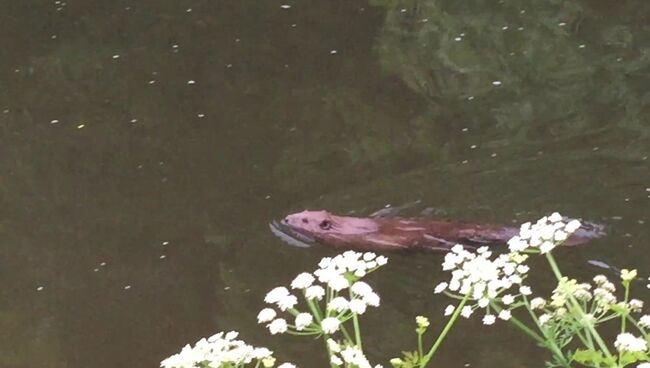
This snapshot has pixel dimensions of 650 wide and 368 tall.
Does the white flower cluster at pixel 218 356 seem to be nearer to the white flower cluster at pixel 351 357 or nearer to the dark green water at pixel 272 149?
the white flower cluster at pixel 351 357

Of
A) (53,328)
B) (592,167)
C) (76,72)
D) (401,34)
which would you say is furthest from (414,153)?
(76,72)

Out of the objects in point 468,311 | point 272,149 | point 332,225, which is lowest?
point 272,149

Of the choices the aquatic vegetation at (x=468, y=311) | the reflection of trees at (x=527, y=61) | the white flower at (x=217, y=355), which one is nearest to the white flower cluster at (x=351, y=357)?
the aquatic vegetation at (x=468, y=311)

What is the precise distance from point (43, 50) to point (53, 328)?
227 cm

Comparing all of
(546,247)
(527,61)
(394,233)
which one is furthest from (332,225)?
(546,247)

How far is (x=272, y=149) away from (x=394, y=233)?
2.95 feet

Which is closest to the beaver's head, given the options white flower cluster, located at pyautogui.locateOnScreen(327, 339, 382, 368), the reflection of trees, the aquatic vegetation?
the reflection of trees

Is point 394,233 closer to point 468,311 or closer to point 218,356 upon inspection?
point 468,311

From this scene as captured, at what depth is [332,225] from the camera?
3.56 meters

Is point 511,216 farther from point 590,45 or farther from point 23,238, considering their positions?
point 23,238

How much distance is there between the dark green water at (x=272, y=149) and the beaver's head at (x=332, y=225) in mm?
94

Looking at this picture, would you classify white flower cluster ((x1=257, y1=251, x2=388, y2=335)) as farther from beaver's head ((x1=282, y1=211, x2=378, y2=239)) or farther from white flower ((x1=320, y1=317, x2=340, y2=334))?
beaver's head ((x1=282, y1=211, x2=378, y2=239))

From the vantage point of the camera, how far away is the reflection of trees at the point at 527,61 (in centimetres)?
414

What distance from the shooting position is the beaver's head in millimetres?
3543
